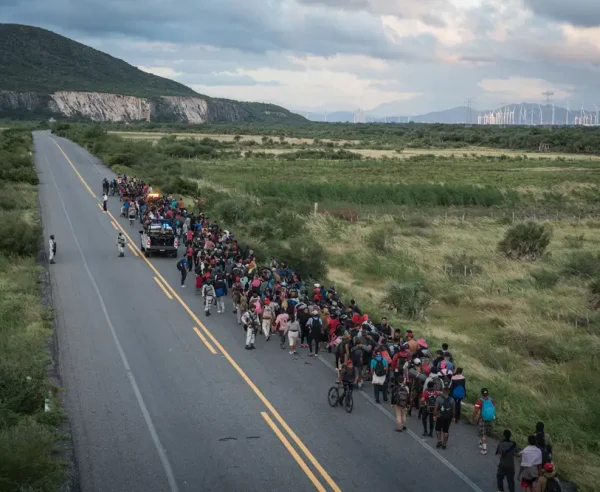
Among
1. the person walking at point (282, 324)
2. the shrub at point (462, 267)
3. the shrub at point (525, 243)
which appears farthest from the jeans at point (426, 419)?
the shrub at point (525, 243)

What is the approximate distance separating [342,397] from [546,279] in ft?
57.0

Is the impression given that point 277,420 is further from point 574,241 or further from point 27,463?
point 574,241

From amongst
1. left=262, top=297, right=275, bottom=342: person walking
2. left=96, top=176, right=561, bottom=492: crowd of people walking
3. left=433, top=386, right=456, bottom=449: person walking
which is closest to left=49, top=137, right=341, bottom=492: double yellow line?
left=96, top=176, right=561, bottom=492: crowd of people walking

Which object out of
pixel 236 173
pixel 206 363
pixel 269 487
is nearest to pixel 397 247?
pixel 206 363

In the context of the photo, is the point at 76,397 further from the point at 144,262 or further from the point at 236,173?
the point at 236,173

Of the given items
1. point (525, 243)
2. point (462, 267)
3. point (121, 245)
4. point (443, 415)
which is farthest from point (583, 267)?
point (121, 245)

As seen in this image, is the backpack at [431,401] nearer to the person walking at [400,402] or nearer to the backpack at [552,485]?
the person walking at [400,402]

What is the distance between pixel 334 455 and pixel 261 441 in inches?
61.4

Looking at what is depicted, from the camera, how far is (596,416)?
16203mm

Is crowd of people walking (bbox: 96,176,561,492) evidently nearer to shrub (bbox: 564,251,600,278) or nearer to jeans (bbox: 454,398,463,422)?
jeans (bbox: 454,398,463,422)

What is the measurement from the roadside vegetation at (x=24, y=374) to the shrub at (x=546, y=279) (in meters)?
Answer: 19.7

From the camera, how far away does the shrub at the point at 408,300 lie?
85.1 ft

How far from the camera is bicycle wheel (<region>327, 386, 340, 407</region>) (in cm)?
1655

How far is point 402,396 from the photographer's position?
1492 centimetres
